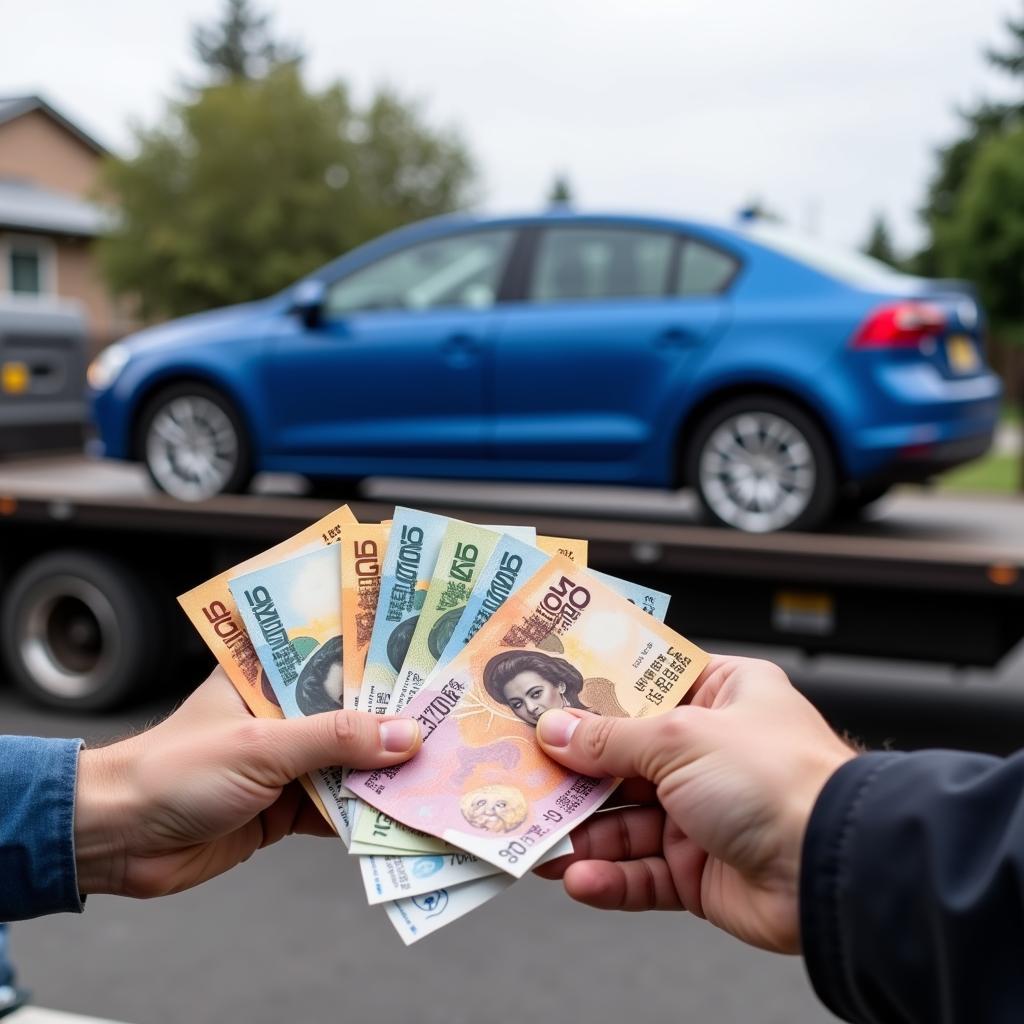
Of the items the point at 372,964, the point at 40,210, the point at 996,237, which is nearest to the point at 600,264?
the point at 372,964

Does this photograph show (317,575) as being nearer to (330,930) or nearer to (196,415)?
(330,930)

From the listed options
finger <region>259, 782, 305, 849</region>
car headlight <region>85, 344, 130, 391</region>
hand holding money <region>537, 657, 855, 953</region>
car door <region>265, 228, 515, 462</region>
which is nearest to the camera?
hand holding money <region>537, 657, 855, 953</region>

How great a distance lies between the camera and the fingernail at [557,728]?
1.43 metres

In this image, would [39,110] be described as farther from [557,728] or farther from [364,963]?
[364,963]

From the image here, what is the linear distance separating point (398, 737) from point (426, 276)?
16.3 feet

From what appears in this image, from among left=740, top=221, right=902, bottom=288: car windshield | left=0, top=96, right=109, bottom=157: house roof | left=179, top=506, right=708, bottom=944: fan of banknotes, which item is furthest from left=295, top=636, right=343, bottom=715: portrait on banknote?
left=740, top=221, right=902, bottom=288: car windshield

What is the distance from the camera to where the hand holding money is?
4.45 ft

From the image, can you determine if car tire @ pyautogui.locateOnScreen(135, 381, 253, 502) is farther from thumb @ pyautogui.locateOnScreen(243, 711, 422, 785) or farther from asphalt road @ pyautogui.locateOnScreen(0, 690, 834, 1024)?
thumb @ pyautogui.locateOnScreen(243, 711, 422, 785)

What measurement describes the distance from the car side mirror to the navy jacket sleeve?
510cm

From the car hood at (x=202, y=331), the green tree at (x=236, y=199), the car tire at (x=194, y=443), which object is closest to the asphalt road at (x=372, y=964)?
the car tire at (x=194, y=443)

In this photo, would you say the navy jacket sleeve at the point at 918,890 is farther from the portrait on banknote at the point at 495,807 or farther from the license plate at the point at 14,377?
the license plate at the point at 14,377

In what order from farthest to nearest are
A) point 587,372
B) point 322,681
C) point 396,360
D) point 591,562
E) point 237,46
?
point 237,46
point 396,360
point 587,372
point 591,562
point 322,681

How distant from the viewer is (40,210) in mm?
2822

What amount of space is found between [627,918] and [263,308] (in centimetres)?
355
